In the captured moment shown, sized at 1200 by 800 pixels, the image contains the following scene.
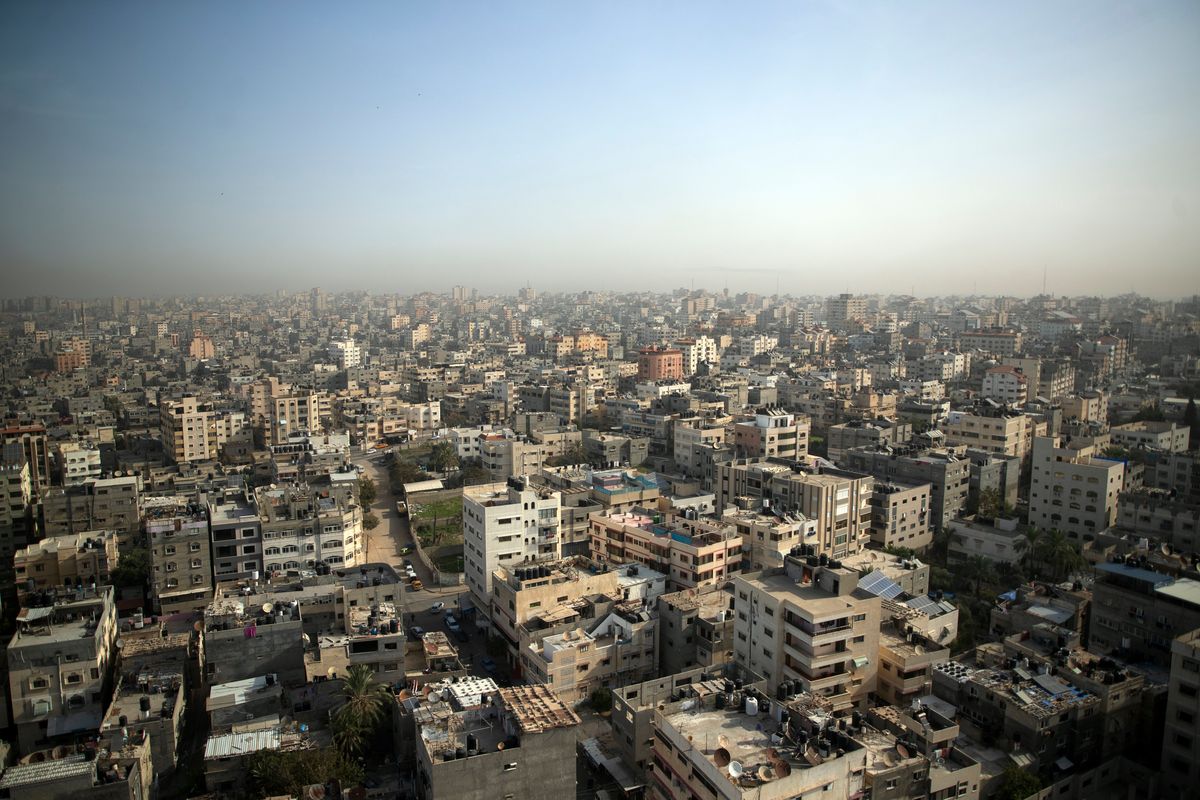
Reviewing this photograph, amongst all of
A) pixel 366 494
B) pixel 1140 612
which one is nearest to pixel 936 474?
pixel 1140 612

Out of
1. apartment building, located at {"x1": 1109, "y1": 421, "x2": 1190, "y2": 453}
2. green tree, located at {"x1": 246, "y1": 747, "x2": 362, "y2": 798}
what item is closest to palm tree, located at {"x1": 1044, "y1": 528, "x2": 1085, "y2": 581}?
apartment building, located at {"x1": 1109, "y1": 421, "x2": 1190, "y2": 453}

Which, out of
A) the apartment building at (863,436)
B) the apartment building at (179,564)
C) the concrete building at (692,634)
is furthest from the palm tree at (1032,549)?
the apartment building at (179,564)

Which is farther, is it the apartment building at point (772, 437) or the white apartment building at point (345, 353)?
the white apartment building at point (345, 353)

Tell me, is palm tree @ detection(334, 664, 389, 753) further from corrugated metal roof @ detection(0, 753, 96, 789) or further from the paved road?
the paved road

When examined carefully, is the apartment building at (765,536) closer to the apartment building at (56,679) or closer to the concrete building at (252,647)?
the concrete building at (252,647)

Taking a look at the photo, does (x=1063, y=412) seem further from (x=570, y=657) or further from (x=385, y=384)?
(x=385, y=384)

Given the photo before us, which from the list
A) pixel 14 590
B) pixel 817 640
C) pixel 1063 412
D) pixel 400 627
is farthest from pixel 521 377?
pixel 817 640

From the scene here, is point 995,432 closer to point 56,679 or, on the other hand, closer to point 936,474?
point 936,474
